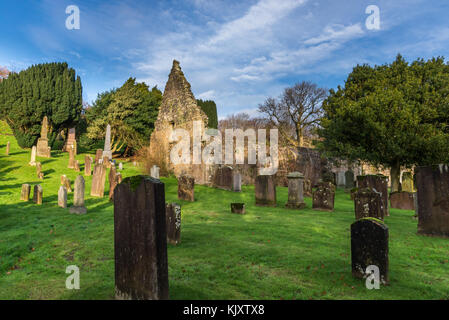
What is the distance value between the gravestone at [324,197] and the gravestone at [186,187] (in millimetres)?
5481

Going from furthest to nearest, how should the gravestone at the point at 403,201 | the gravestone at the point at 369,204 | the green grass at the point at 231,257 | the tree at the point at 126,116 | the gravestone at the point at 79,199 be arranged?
the tree at the point at 126,116 < the gravestone at the point at 403,201 < the gravestone at the point at 79,199 < the gravestone at the point at 369,204 < the green grass at the point at 231,257

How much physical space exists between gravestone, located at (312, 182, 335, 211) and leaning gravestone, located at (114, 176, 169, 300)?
9.24m

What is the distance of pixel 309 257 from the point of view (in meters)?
5.28

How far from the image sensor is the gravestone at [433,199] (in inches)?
274

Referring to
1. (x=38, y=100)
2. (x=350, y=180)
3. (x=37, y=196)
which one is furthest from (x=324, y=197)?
(x=38, y=100)

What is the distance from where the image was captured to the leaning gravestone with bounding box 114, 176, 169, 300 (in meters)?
3.41

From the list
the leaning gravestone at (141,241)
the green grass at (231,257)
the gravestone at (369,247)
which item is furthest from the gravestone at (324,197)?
the leaning gravestone at (141,241)

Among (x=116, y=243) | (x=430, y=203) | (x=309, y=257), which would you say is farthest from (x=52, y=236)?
(x=430, y=203)

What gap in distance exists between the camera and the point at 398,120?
16.2 meters

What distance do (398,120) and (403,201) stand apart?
17.9ft

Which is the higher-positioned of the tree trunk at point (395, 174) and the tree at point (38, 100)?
the tree at point (38, 100)

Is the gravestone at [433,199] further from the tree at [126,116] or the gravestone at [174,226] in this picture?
the tree at [126,116]

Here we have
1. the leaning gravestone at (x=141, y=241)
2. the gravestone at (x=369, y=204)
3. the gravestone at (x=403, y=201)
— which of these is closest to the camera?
the leaning gravestone at (x=141, y=241)

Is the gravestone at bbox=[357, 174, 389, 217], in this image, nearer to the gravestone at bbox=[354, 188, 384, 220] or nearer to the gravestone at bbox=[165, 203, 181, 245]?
the gravestone at bbox=[354, 188, 384, 220]
